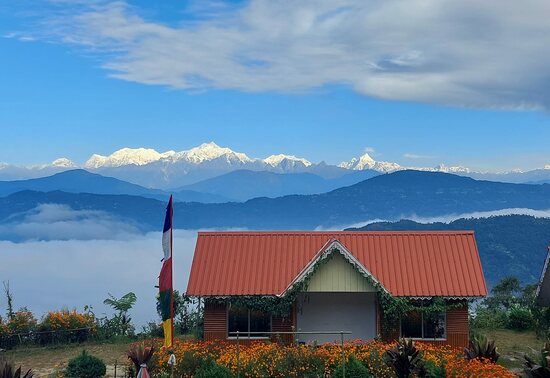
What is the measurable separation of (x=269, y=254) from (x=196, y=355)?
9.03 meters

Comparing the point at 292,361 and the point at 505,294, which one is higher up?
the point at 505,294

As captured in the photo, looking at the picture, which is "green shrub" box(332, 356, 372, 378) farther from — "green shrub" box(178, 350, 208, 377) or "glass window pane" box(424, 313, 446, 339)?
"glass window pane" box(424, 313, 446, 339)

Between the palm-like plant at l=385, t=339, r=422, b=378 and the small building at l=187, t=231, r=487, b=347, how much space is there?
8318 mm

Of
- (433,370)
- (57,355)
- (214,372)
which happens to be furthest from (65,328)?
(433,370)

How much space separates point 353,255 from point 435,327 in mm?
4619

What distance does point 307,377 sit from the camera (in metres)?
25.3

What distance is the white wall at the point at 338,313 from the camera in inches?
1320

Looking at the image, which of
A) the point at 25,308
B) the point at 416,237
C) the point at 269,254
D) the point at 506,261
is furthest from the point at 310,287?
the point at 506,261

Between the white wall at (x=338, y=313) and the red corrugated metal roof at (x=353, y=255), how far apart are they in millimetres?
1220

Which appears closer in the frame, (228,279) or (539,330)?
(228,279)

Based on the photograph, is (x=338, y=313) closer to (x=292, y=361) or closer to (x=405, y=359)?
(x=292, y=361)

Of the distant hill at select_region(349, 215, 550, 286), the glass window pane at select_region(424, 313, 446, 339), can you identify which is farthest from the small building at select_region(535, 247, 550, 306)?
the distant hill at select_region(349, 215, 550, 286)

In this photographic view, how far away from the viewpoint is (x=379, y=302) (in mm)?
32438

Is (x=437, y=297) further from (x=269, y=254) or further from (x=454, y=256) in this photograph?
(x=269, y=254)
